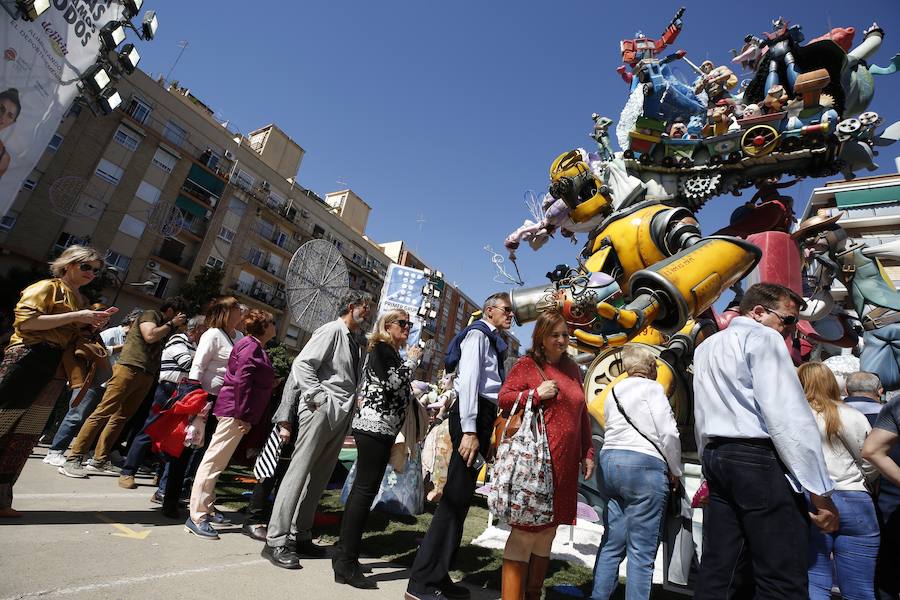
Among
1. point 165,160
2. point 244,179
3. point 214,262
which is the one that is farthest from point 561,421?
point 244,179

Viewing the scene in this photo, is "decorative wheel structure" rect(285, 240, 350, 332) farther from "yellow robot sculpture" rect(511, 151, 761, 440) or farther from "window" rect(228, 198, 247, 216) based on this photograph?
"window" rect(228, 198, 247, 216)

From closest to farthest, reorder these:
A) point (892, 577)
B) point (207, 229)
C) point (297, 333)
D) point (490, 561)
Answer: point (892, 577) < point (490, 561) < point (207, 229) < point (297, 333)

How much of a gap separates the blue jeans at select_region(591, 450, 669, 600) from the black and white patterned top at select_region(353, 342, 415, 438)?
52.4 inches

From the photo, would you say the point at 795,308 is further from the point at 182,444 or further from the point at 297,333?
the point at 297,333

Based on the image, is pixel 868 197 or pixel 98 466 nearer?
pixel 98 466

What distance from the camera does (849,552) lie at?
8.16 ft

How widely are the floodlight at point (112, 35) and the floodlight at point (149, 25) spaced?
76.4 inches

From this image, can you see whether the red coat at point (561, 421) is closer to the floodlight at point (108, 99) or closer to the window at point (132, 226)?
the floodlight at point (108, 99)

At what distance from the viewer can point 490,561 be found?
11.8 ft

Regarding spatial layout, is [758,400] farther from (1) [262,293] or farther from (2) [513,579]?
(1) [262,293]

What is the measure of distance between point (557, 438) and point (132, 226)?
31.0m

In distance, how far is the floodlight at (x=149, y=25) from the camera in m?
16.0

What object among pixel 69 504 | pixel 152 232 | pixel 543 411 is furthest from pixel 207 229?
pixel 543 411

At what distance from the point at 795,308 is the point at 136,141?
3244 centimetres
